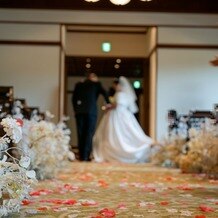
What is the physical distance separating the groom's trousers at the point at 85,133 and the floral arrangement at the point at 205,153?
10.5ft

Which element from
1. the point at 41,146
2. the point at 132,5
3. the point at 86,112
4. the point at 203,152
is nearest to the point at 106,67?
the point at 132,5

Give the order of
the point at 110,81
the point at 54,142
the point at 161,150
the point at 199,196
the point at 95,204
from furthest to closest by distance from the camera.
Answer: the point at 110,81 → the point at 161,150 → the point at 54,142 → the point at 199,196 → the point at 95,204

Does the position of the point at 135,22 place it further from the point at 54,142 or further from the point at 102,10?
the point at 54,142

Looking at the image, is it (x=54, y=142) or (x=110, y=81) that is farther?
(x=110, y=81)

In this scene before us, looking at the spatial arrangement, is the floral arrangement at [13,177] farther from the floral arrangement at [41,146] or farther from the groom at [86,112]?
the groom at [86,112]

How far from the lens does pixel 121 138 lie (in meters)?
8.43

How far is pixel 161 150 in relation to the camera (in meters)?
7.29

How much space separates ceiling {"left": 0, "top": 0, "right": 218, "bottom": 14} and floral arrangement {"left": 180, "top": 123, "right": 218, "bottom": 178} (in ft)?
13.0

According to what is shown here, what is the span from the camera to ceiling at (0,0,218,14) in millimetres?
8664

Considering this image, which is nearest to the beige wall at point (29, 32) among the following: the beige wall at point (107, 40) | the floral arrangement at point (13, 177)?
the beige wall at point (107, 40)

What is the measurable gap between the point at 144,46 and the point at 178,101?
6.98 ft

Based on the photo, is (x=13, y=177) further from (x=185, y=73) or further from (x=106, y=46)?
(x=106, y=46)

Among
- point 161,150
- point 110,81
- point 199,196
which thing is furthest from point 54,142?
point 110,81

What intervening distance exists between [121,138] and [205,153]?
146 inches
